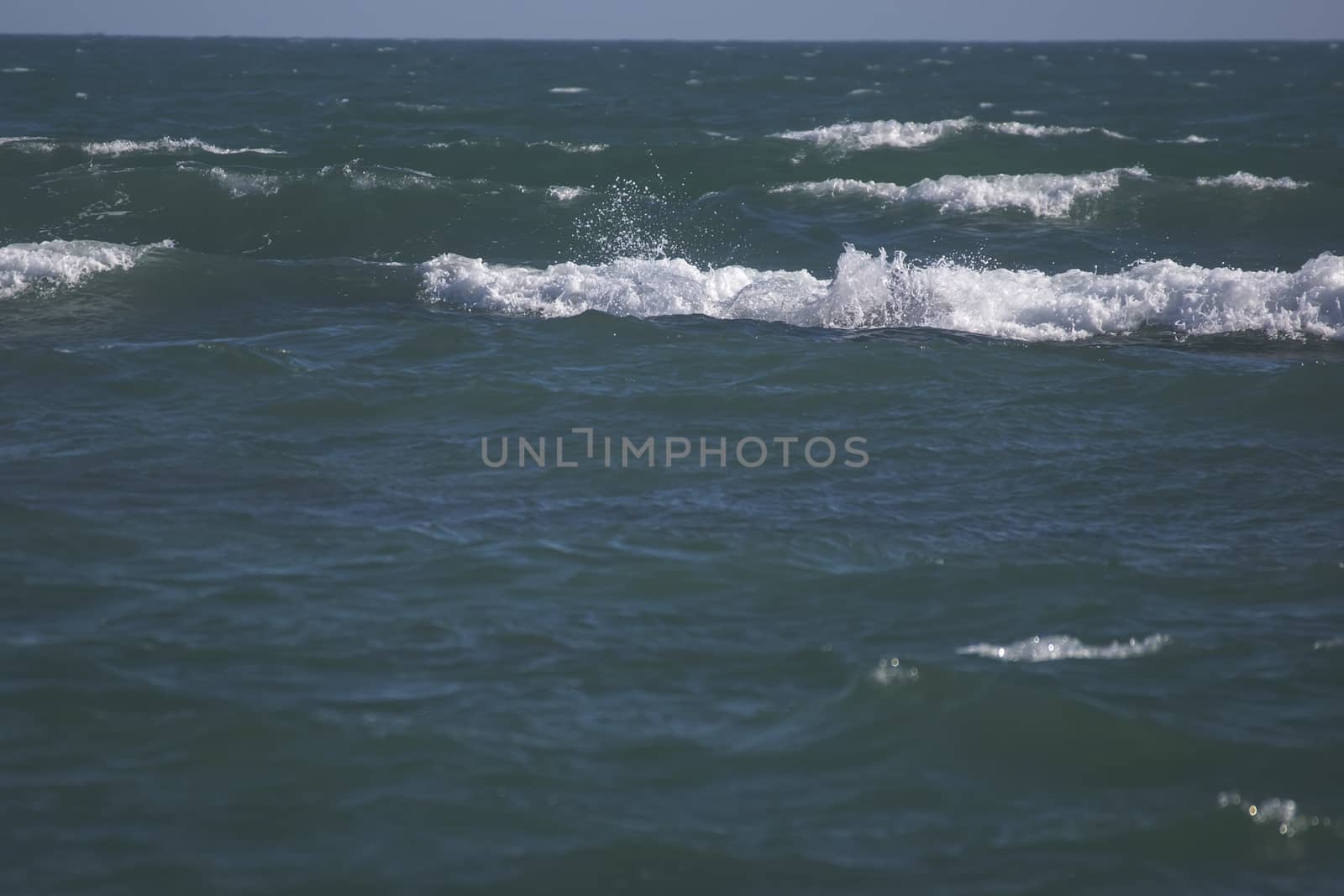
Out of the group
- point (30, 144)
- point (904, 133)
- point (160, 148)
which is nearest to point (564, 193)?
point (160, 148)

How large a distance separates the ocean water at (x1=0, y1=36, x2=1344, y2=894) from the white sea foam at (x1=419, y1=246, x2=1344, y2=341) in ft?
0.21

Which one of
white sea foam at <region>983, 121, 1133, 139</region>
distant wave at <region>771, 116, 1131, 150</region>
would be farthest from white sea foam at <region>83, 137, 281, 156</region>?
white sea foam at <region>983, 121, 1133, 139</region>

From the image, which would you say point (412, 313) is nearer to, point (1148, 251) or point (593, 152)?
point (1148, 251)

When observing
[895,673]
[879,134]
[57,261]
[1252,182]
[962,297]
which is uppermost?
[879,134]

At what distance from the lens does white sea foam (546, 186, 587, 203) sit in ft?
67.9

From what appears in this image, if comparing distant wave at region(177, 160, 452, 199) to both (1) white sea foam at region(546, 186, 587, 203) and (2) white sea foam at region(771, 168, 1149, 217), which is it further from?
(2) white sea foam at region(771, 168, 1149, 217)

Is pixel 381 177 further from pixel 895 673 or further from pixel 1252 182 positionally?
pixel 895 673

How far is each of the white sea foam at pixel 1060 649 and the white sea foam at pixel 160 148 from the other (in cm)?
2149

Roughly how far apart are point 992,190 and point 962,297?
7.87 metres

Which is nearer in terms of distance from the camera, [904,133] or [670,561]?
[670,561]

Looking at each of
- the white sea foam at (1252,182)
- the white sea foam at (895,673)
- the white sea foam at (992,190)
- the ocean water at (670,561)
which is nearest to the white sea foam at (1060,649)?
the ocean water at (670,561)

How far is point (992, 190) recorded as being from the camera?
21.2m

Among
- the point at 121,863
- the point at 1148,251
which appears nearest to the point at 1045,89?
the point at 1148,251

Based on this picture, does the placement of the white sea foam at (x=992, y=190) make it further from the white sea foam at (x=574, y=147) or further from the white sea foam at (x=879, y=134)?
the white sea foam at (x=574, y=147)
